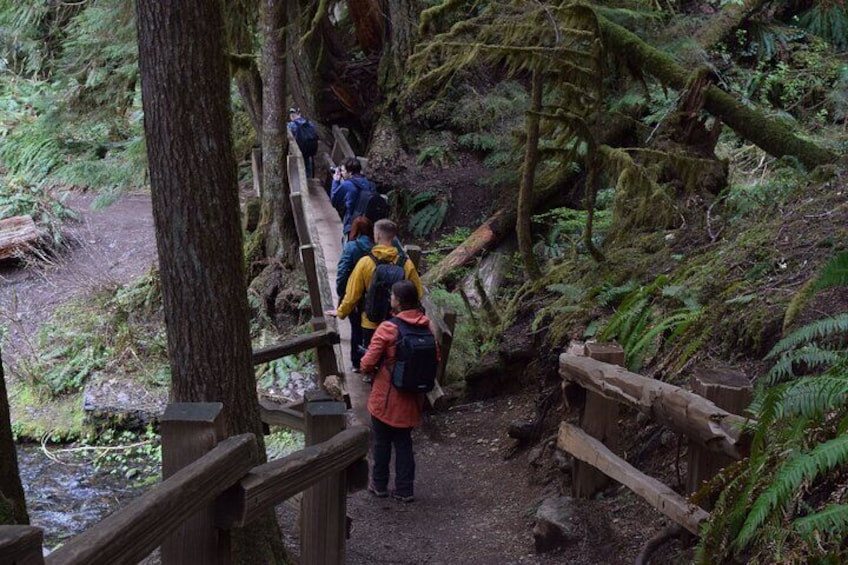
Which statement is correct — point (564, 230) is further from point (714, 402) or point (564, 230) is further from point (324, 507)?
point (324, 507)

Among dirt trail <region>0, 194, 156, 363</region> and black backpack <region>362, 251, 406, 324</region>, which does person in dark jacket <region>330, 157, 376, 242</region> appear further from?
dirt trail <region>0, 194, 156, 363</region>

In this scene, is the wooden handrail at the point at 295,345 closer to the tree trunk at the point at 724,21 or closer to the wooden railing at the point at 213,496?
the wooden railing at the point at 213,496

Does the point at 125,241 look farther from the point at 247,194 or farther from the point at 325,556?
the point at 325,556

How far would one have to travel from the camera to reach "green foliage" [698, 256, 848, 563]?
3119 mm

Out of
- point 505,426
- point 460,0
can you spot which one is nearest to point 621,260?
point 505,426

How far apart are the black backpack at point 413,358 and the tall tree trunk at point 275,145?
29.3 ft

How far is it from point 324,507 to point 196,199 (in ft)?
5.90

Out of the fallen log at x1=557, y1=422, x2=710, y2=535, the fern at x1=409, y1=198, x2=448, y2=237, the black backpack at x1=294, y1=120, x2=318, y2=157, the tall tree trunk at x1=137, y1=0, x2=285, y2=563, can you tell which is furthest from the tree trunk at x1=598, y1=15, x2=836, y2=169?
the black backpack at x1=294, y1=120, x2=318, y2=157

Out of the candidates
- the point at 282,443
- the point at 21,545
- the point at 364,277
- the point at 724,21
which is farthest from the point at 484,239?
the point at 21,545

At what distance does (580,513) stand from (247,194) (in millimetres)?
17276

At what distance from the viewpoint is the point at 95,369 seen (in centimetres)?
1485

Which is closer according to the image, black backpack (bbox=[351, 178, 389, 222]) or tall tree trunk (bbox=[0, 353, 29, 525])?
tall tree trunk (bbox=[0, 353, 29, 525])

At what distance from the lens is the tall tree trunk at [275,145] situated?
14.4 meters

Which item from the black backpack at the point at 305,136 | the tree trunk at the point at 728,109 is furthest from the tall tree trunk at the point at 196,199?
the black backpack at the point at 305,136
